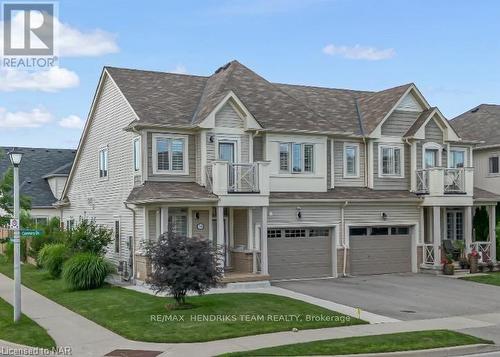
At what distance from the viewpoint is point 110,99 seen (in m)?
27.5

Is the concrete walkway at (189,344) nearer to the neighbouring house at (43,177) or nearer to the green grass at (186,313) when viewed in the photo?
the green grass at (186,313)

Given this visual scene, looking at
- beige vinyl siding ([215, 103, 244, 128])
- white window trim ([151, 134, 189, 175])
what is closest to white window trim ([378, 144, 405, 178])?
beige vinyl siding ([215, 103, 244, 128])

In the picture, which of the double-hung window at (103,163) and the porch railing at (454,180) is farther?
the double-hung window at (103,163)

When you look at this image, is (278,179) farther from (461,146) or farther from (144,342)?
(144,342)

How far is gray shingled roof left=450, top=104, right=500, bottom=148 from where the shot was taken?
110 ft

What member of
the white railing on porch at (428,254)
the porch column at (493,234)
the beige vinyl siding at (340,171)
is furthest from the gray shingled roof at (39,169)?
the porch column at (493,234)

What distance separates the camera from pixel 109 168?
27.8 meters

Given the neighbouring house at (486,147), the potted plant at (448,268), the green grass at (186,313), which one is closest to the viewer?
the green grass at (186,313)

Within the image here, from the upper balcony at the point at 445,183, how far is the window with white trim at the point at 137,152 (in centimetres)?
1210

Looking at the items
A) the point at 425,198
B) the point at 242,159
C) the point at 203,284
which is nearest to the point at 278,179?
the point at 242,159

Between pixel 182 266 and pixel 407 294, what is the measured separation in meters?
8.38

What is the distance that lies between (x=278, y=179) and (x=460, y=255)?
9.21 m

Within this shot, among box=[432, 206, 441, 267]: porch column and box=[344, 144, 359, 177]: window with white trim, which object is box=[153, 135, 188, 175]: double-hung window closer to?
box=[344, 144, 359, 177]: window with white trim

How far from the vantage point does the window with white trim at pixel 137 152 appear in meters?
23.9
